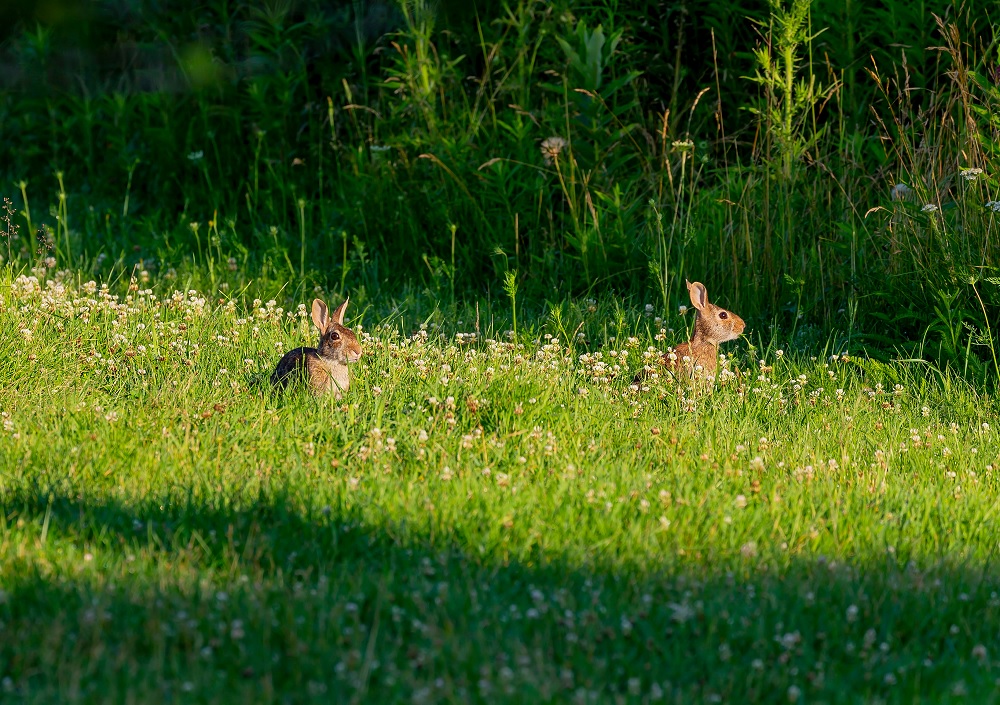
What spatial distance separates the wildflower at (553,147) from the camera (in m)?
8.20

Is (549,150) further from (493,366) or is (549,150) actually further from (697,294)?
(493,366)

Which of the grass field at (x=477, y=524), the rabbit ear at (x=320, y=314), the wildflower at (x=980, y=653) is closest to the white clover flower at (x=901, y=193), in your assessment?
the grass field at (x=477, y=524)

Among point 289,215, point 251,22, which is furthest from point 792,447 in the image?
point 251,22

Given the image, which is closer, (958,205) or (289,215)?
(958,205)

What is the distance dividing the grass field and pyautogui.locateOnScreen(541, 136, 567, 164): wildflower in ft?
5.98

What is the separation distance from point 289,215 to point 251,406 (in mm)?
4644

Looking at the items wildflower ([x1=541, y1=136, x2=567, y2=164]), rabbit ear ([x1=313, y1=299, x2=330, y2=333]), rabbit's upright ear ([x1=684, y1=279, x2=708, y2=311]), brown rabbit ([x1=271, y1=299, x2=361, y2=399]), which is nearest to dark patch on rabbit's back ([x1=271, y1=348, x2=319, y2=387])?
brown rabbit ([x1=271, y1=299, x2=361, y2=399])

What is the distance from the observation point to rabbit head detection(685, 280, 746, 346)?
6.86 meters

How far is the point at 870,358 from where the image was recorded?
6.99 m

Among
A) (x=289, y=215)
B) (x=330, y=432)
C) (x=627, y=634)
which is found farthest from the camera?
(x=289, y=215)

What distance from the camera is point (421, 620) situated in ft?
12.3

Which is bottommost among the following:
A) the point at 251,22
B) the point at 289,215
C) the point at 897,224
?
the point at 289,215

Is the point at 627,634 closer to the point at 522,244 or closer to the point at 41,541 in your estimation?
the point at 41,541

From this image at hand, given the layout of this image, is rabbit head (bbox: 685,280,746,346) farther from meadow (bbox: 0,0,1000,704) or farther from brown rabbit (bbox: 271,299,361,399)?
brown rabbit (bbox: 271,299,361,399)
